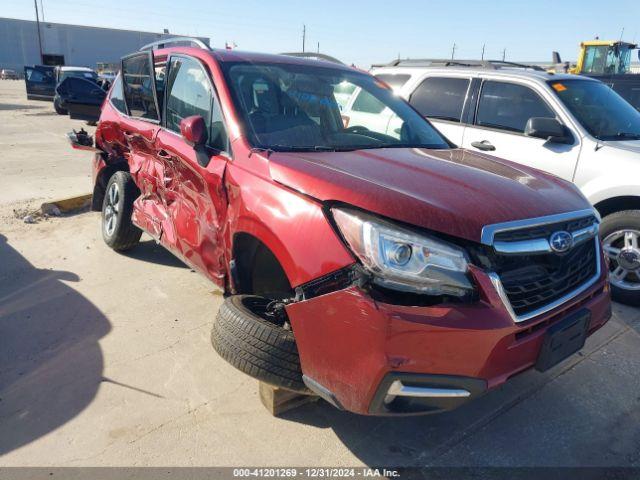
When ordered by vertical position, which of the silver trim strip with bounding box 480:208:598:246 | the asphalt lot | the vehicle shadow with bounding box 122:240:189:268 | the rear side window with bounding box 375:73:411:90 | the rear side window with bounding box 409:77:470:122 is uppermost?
the rear side window with bounding box 375:73:411:90

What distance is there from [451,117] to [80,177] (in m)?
6.10

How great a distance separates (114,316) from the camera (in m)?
3.77

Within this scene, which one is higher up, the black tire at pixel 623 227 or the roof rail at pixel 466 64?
the roof rail at pixel 466 64

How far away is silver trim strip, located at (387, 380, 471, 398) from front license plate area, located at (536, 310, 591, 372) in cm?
49

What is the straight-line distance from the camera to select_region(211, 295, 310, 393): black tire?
2.33 m

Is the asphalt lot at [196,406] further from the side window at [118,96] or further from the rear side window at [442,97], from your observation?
the rear side window at [442,97]

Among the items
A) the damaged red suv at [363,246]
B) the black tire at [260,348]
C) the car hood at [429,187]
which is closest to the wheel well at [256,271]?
the damaged red suv at [363,246]

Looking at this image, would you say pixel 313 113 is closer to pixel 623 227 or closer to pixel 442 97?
pixel 623 227

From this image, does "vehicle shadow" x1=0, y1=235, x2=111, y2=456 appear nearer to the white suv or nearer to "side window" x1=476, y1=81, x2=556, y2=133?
the white suv

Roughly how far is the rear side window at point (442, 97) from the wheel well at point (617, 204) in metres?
1.84

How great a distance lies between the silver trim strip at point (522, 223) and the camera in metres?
2.03

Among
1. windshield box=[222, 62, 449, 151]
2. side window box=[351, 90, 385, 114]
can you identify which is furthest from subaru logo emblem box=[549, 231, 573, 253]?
side window box=[351, 90, 385, 114]

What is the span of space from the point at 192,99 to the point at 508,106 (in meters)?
3.48

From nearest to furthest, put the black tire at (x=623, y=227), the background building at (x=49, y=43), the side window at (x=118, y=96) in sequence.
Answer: the black tire at (x=623, y=227)
the side window at (x=118, y=96)
the background building at (x=49, y=43)
